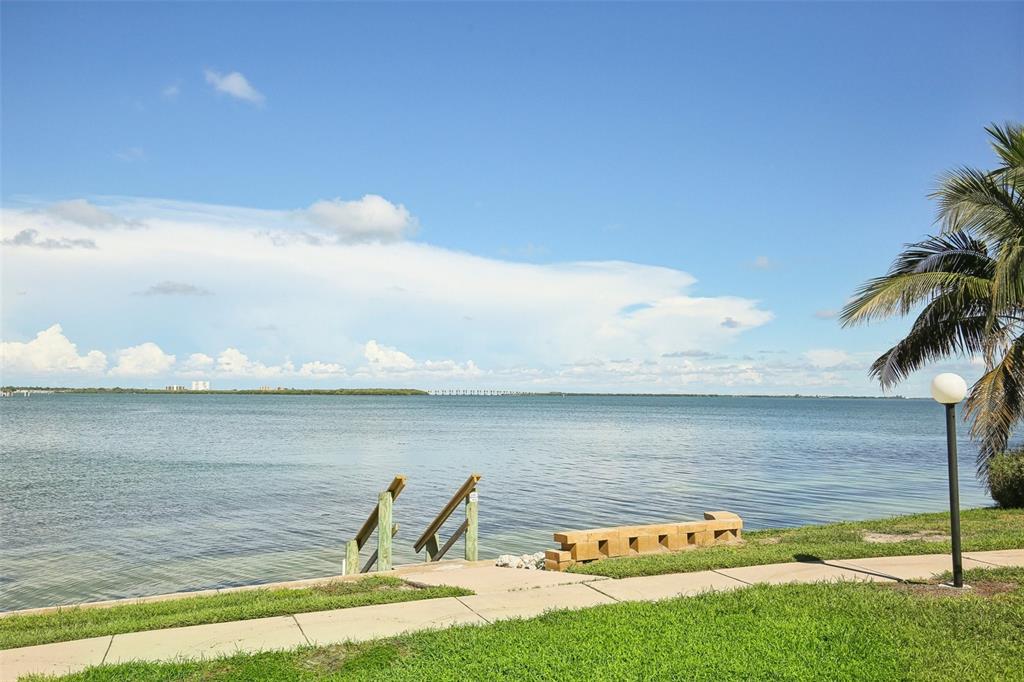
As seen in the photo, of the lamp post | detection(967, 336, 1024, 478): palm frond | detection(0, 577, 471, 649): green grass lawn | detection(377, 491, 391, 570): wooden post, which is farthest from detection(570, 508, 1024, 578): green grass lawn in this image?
detection(377, 491, 391, 570): wooden post

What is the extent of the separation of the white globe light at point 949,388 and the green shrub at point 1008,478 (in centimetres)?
904

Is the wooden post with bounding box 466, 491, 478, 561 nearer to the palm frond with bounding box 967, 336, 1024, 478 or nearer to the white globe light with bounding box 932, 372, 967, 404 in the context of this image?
the white globe light with bounding box 932, 372, 967, 404

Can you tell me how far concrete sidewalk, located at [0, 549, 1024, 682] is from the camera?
22.2ft

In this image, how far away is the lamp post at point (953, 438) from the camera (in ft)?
28.2

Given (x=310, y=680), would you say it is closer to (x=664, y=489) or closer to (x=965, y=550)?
(x=965, y=550)

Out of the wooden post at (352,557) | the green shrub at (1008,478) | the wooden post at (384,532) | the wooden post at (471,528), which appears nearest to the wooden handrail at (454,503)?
the wooden post at (471,528)

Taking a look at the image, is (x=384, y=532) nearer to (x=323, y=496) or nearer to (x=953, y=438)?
(x=953, y=438)

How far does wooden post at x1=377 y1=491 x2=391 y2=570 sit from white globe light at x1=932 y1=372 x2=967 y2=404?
8.23 m

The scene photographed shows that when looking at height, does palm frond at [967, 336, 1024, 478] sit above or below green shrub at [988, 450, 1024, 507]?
above

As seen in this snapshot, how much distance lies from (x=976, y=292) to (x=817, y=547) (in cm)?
799

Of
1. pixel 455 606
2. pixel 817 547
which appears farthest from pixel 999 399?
pixel 455 606

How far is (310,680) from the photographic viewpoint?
19.3 feet

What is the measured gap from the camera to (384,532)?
1316cm

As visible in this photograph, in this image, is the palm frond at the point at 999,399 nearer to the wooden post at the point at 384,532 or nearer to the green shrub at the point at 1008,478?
the green shrub at the point at 1008,478
